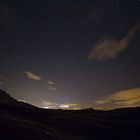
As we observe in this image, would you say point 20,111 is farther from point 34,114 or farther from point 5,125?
point 5,125

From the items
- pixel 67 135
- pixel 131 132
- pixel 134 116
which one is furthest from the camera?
pixel 134 116

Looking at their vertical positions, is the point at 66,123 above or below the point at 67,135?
above

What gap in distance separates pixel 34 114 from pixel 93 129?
28.4 ft

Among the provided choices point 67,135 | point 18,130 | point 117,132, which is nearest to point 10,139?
point 18,130

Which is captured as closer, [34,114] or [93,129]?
[93,129]

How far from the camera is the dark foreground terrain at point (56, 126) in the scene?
20172mm

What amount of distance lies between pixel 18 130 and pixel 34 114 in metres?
9.12

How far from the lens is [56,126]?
25969 millimetres

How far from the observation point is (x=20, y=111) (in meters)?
29.9

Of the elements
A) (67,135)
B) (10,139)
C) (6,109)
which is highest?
(6,109)

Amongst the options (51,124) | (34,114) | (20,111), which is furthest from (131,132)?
(20,111)

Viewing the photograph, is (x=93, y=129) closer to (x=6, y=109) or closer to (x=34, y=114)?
(x=34, y=114)

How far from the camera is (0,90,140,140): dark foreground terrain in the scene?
2017 centimetres

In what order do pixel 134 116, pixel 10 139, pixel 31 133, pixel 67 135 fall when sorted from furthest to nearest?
pixel 134 116 < pixel 67 135 < pixel 31 133 < pixel 10 139
